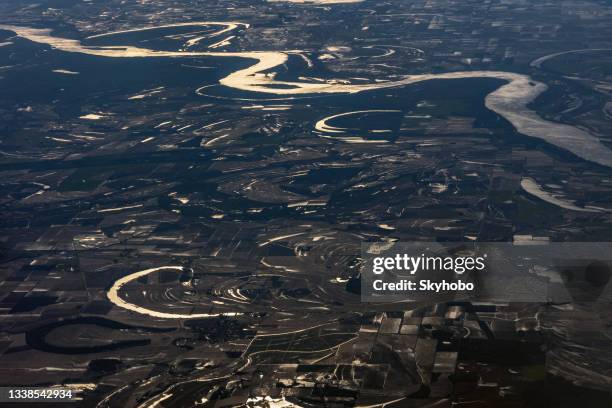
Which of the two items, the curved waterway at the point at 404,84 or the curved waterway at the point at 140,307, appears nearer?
the curved waterway at the point at 140,307

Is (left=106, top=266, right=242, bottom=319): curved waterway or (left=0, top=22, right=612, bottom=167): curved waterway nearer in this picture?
(left=106, top=266, right=242, bottom=319): curved waterway

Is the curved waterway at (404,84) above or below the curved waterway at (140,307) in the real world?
above

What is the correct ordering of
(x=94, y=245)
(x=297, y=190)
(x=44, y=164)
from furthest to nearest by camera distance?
(x=44, y=164) → (x=297, y=190) → (x=94, y=245)

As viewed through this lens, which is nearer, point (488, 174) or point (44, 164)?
point (488, 174)

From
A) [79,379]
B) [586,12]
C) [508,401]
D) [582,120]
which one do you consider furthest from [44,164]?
[586,12]

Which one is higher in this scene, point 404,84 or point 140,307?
point 404,84

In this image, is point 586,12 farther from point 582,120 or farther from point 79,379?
point 79,379

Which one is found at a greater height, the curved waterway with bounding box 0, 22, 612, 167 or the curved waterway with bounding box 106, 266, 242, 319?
the curved waterway with bounding box 0, 22, 612, 167

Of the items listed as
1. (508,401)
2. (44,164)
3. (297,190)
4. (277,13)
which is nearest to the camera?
(508,401)
